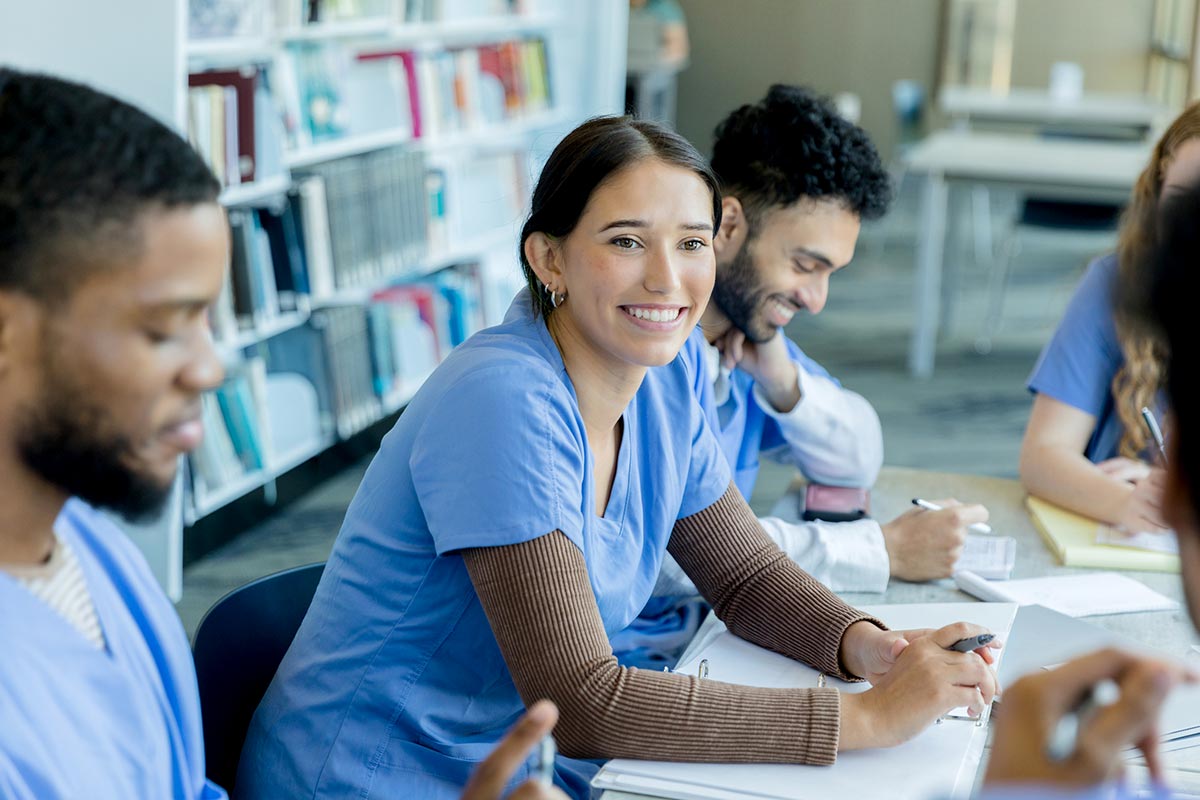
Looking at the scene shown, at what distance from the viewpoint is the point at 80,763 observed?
2.83 ft

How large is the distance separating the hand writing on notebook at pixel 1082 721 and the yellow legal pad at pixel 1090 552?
1053mm

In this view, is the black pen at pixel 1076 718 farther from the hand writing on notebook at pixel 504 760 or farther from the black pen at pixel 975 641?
the black pen at pixel 975 641

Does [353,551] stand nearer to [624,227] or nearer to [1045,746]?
[624,227]

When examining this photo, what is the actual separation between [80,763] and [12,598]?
4.8 inches

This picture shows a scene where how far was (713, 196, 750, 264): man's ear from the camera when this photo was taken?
1.88 metres

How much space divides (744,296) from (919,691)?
835 mm

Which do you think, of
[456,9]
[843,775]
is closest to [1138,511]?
[843,775]

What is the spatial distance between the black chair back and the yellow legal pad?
989mm

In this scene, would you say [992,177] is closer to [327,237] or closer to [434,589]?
[327,237]

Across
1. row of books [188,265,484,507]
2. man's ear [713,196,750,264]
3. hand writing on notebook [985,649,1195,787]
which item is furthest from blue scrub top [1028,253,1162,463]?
row of books [188,265,484,507]

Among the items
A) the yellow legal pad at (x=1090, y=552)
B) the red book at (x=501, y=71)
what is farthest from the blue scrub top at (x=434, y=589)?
the red book at (x=501, y=71)

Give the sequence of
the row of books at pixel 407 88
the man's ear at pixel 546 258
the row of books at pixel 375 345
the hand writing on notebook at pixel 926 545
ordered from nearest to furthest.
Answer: the man's ear at pixel 546 258, the hand writing on notebook at pixel 926 545, the row of books at pixel 407 88, the row of books at pixel 375 345

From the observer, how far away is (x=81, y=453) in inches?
32.1

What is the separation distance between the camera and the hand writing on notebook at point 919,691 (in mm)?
1179
